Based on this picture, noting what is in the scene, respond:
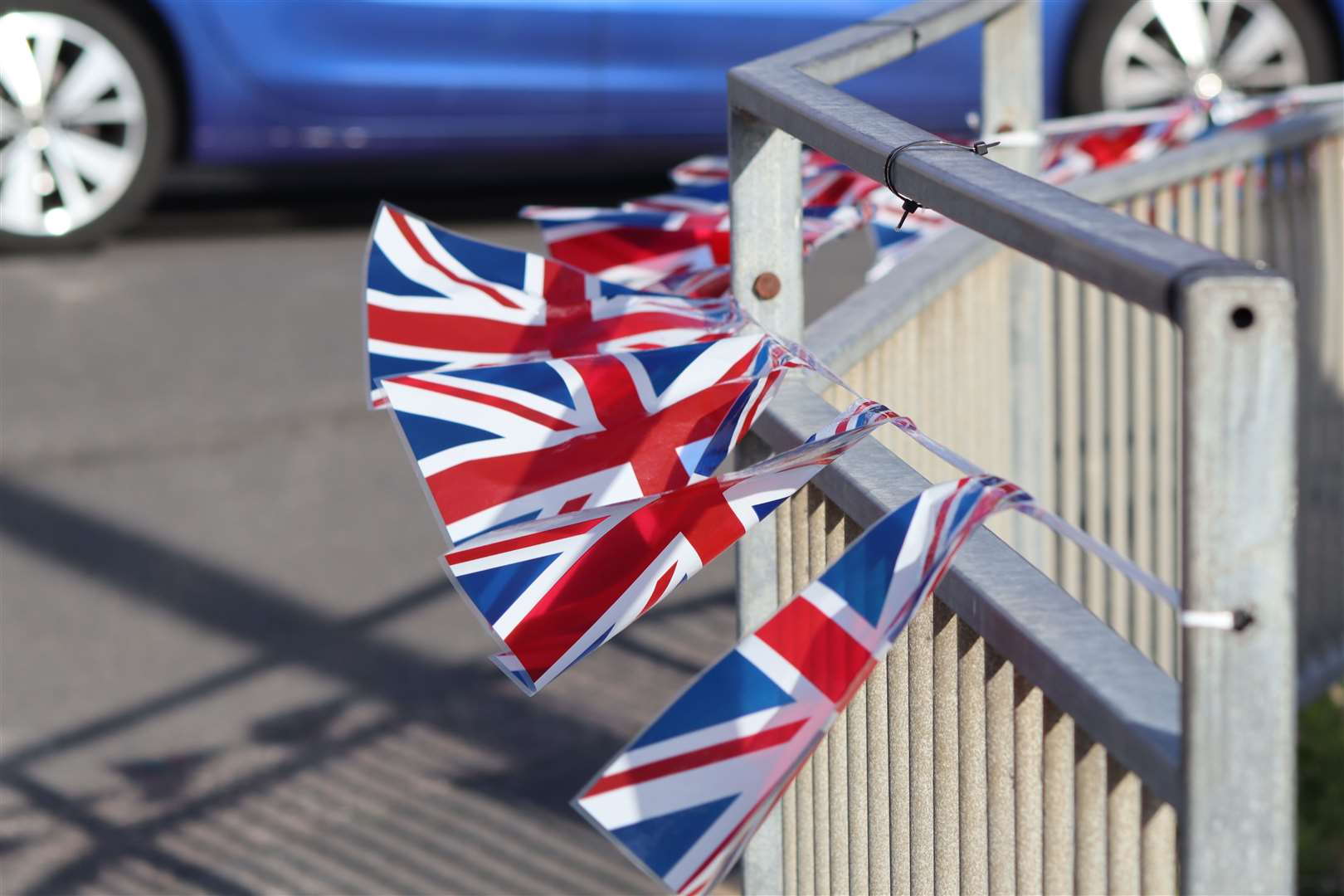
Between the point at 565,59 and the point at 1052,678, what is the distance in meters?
6.49

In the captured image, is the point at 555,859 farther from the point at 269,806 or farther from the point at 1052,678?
the point at 1052,678

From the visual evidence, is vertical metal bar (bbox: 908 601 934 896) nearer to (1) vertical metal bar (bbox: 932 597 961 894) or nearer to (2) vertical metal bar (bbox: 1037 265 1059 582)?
(1) vertical metal bar (bbox: 932 597 961 894)

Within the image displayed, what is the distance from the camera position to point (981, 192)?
119 cm

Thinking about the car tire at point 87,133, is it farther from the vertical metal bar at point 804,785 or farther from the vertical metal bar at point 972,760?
the vertical metal bar at point 972,760

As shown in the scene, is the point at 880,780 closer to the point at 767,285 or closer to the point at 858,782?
the point at 858,782

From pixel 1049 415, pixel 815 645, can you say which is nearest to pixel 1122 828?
pixel 815 645

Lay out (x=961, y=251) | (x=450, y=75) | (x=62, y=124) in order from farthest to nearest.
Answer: (x=450, y=75), (x=62, y=124), (x=961, y=251)

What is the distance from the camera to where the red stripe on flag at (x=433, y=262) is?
199 centimetres

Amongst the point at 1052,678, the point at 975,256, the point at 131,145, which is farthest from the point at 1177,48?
the point at 1052,678

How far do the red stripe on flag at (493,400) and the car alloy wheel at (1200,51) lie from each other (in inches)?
257

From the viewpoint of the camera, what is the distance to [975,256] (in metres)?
2.82

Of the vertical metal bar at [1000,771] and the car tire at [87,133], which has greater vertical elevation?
the vertical metal bar at [1000,771]

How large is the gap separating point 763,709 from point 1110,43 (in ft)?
22.9

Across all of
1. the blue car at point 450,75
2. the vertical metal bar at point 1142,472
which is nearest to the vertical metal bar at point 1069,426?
the vertical metal bar at point 1142,472
